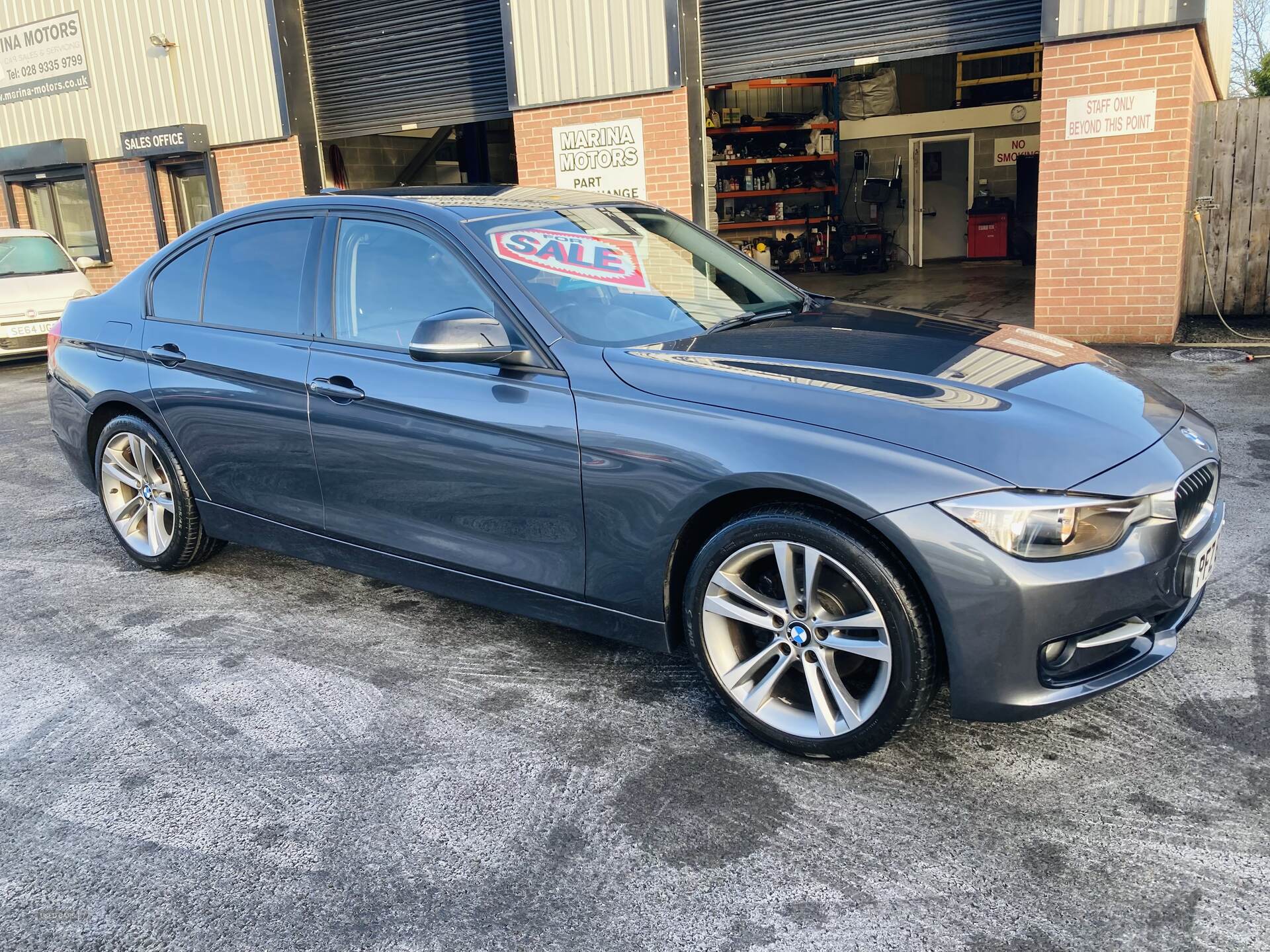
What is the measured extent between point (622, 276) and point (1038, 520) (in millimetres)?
1755

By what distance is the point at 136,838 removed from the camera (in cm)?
275

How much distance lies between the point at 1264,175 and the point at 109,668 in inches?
410

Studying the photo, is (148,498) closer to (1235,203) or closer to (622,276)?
(622,276)

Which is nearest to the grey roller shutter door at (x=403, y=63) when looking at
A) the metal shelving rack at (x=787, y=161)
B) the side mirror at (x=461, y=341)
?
the metal shelving rack at (x=787, y=161)

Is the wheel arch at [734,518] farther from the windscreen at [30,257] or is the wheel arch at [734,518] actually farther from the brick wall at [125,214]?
the brick wall at [125,214]

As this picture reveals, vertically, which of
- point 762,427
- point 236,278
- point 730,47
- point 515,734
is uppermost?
point 730,47

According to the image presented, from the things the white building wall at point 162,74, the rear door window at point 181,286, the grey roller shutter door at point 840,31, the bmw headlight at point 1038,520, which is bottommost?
the bmw headlight at point 1038,520

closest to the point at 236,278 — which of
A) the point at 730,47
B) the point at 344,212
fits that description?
the point at 344,212

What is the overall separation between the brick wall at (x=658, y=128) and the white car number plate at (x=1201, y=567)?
8.13 meters

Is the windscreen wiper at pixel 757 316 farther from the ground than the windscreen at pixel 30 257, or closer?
closer

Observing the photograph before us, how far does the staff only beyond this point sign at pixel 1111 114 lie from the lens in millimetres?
8391

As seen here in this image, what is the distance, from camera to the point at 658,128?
1050 cm

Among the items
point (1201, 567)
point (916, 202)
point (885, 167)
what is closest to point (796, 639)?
point (1201, 567)

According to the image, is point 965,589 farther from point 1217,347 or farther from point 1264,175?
point 1264,175
